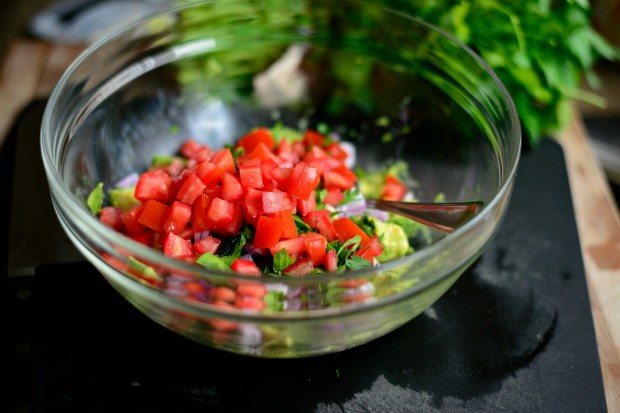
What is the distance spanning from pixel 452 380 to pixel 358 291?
13.8 inches

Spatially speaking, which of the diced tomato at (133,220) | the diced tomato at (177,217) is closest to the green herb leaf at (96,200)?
the diced tomato at (133,220)

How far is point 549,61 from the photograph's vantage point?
1784 millimetres

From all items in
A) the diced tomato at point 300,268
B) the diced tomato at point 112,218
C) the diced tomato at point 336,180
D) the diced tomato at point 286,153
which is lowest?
the diced tomato at point 112,218

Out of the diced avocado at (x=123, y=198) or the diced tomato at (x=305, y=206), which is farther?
the diced avocado at (x=123, y=198)

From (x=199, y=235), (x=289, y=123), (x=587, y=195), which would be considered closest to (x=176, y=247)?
(x=199, y=235)

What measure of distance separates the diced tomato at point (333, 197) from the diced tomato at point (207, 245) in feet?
0.93

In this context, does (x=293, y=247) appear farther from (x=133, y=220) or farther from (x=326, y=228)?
(x=133, y=220)

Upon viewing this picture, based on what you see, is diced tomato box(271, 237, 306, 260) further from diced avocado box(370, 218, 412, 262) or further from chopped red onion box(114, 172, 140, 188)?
chopped red onion box(114, 172, 140, 188)

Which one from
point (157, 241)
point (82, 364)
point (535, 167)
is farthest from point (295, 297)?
point (535, 167)

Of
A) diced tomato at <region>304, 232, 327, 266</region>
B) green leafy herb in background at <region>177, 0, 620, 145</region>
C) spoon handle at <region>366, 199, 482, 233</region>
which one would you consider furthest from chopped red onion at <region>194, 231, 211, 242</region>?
green leafy herb in background at <region>177, 0, 620, 145</region>

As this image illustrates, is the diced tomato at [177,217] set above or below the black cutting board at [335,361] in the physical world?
above

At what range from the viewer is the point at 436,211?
4.55 ft

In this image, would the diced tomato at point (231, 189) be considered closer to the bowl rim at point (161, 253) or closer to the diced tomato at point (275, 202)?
the diced tomato at point (275, 202)

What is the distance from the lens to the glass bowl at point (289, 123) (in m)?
1.09
